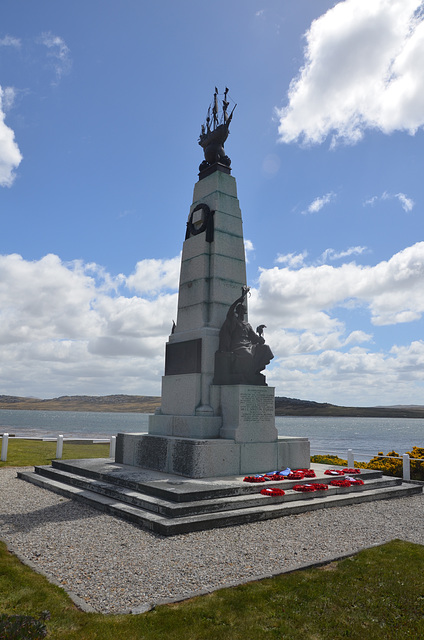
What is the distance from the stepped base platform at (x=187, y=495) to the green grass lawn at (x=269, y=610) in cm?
240

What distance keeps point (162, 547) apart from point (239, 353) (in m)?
5.76

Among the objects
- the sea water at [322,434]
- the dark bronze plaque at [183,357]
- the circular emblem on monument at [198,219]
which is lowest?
the sea water at [322,434]

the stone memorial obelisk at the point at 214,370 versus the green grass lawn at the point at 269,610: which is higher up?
the stone memorial obelisk at the point at 214,370

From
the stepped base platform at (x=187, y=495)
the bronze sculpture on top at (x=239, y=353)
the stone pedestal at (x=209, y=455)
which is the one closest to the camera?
the stepped base platform at (x=187, y=495)

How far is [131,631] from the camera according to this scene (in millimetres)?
3879

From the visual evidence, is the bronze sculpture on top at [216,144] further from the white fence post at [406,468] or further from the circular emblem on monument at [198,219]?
the white fence post at [406,468]

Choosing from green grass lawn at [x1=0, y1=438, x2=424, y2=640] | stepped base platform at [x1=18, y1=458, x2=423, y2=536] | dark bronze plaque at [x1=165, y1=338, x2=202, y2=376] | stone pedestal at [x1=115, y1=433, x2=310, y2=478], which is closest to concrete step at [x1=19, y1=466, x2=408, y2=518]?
stepped base platform at [x1=18, y1=458, x2=423, y2=536]

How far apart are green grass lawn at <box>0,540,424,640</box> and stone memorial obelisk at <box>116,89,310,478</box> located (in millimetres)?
4984

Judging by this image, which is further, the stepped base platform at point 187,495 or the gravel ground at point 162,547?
the stepped base platform at point 187,495

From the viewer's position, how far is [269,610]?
4.32 meters

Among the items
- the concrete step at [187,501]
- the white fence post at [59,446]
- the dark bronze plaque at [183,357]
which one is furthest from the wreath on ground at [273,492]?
the white fence post at [59,446]

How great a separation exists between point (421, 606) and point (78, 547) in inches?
166

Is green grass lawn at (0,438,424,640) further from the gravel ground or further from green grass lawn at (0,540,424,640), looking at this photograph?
the gravel ground

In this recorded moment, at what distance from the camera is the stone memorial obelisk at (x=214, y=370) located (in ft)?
34.4
